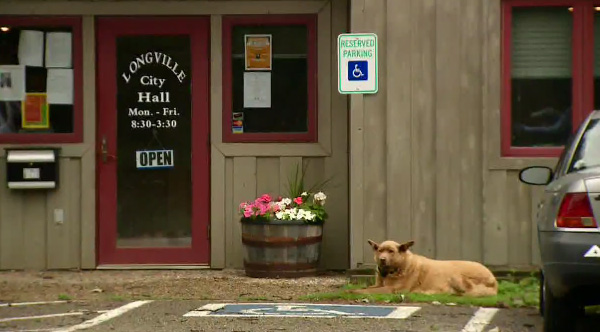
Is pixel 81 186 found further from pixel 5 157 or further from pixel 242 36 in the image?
pixel 242 36

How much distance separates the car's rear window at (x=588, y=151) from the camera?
7.36 m

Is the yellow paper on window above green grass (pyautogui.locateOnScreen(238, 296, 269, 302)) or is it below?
above

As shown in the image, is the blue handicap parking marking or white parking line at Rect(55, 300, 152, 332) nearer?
white parking line at Rect(55, 300, 152, 332)

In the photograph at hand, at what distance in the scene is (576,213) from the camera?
687 cm

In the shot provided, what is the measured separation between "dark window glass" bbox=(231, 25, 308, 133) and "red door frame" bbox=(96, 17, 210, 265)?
36 cm

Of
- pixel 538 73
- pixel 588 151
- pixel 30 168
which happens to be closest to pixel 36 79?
pixel 30 168

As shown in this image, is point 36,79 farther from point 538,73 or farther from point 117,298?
point 538,73

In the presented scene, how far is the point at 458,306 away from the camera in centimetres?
975

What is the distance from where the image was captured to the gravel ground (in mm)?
10625

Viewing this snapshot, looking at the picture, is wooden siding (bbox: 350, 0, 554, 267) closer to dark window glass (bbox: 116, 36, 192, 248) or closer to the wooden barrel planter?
the wooden barrel planter

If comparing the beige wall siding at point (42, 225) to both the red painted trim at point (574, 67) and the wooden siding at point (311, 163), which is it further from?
the red painted trim at point (574, 67)

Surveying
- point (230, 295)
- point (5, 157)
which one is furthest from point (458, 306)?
point (5, 157)

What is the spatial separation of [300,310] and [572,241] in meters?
3.05

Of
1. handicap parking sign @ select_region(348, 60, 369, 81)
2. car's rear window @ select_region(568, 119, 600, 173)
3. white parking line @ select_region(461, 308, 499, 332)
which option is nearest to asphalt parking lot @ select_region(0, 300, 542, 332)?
white parking line @ select_region(461, 308, 499, 332)
